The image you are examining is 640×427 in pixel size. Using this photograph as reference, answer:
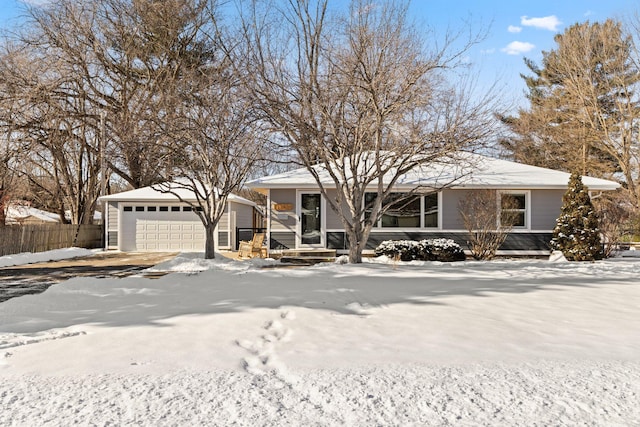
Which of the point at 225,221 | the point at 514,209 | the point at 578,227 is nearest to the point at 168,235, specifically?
the point at 225,221

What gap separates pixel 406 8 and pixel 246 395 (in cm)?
979

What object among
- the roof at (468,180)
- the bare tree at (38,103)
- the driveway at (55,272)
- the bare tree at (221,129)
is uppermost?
the bare tree at (38,103)

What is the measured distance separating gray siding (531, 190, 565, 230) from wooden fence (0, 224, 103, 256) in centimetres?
1671

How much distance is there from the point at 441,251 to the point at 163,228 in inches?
460

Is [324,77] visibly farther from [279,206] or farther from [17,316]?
Result: [17,316]

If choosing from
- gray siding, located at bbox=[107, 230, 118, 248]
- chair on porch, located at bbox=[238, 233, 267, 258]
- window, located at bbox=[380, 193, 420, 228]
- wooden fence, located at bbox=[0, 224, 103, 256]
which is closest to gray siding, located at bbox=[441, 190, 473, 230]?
window, located at bbox=[380, 193, 420, 228]

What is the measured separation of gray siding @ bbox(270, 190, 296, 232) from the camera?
14977mm

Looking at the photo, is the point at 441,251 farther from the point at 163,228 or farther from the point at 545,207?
the point at 163,228

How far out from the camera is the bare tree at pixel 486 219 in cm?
1448

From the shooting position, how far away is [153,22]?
20750mm

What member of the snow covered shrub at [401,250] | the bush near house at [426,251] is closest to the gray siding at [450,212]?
the bush near house at [426,251]

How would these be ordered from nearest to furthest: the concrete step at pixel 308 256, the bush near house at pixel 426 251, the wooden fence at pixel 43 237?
the bush near house at pixel 426 251
the concrete step at pixel 308 256
the wooden fence at pixel 43 237

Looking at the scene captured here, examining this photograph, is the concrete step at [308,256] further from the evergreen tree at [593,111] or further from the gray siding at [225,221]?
the evergreen tree at [593,111]

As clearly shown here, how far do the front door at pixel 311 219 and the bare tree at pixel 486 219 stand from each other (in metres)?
4.38
